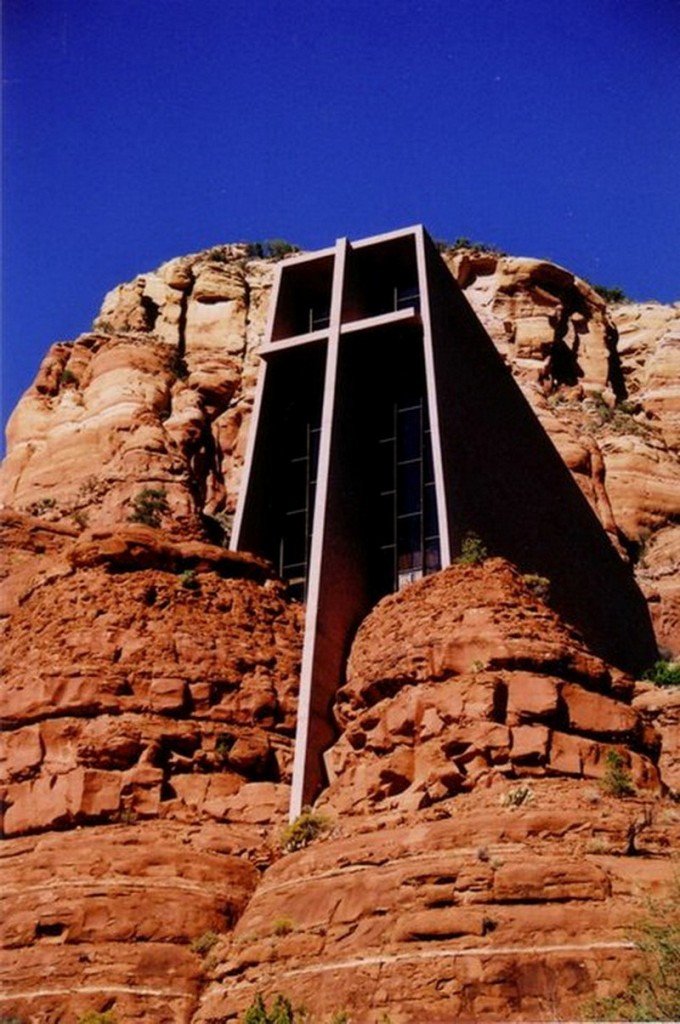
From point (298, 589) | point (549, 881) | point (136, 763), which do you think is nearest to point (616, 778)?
point (549, 881)

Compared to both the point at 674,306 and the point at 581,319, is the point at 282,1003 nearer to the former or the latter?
the point at 581,319

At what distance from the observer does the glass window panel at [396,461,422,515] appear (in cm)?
3130

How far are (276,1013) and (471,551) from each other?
10.9m

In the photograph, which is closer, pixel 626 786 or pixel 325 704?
pixel 626 786

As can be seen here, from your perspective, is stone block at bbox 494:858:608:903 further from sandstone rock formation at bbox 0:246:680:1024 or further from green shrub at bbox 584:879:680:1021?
green shrub at bbox 584:879:680:1021

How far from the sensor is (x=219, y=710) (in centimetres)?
2506

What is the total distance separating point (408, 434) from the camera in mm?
32219

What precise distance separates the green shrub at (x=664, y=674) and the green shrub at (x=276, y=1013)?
14.2 m

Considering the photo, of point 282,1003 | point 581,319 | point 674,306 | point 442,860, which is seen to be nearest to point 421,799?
point 442,860

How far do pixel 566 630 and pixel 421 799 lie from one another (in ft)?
13.0

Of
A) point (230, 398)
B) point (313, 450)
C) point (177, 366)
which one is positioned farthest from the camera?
point (230, 398)

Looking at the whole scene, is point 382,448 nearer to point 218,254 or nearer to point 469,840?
point 469,840

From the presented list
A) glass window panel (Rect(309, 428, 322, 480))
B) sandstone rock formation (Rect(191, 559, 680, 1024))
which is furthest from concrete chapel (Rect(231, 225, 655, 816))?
sandstone rock formation (Rect(191, 559, 680, 1024))

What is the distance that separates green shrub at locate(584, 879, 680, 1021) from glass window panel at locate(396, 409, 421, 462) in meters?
15.8
